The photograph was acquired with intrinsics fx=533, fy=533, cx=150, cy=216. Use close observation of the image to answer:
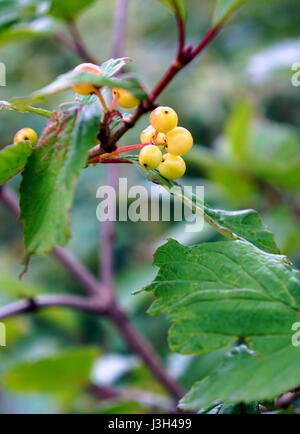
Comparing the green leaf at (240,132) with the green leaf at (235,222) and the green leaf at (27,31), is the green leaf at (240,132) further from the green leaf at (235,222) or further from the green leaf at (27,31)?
the green leaf at (235,222)

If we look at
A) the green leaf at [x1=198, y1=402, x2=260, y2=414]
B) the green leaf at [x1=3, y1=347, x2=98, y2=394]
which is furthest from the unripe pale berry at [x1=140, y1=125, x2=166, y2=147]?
the green leaf at [x1=3, y1=347, x2=98, y2=394]

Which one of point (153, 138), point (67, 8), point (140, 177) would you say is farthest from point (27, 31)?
point (140, 177)

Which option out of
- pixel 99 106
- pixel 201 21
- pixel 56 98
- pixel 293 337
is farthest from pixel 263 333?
pixel 201 21

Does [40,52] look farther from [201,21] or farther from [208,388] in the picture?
[208,388]

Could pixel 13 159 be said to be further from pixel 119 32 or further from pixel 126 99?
pixel 119 32

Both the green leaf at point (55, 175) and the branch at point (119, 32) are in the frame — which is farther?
the branch at point (119, 32)

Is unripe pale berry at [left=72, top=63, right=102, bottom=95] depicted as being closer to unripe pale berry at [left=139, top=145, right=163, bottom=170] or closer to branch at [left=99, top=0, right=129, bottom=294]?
unripe pale berry at [left=139, top=145, right=163, bottom=170]

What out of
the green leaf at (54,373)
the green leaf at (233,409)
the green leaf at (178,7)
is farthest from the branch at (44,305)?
the green leaf at (178,7)
